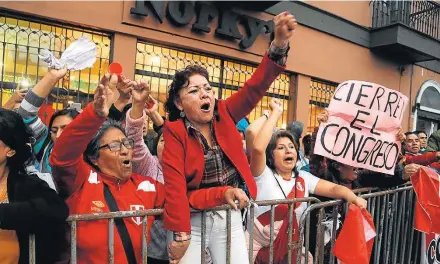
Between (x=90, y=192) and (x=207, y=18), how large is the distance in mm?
6257

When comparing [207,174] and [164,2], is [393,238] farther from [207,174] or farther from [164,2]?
[164,2]

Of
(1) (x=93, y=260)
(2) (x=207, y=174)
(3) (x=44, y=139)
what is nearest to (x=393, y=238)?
(2) (x=207, y=174)

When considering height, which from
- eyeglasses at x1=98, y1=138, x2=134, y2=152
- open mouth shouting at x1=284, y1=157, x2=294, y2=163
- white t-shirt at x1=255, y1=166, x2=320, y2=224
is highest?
eyeglasses at x1=98, y1=138, x2=134, y2=152

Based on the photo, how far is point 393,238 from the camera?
393cm

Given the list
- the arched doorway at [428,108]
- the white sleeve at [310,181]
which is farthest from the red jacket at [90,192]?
the arched doorway at [428,108]

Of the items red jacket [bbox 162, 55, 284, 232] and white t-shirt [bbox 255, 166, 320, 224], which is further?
white t-shirt [bbox 255, 166, 320, 224]

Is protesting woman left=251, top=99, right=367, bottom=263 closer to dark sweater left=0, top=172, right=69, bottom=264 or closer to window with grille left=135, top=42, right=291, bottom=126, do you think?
dark sweater left=0, top=172, right=69, bottom=264

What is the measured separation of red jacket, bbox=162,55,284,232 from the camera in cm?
→ 216

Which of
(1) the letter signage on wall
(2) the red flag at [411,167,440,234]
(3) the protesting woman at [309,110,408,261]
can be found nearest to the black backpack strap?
(3) the protesting woman at [309,110,408,261]

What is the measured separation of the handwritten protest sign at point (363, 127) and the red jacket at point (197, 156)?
4.19 ft

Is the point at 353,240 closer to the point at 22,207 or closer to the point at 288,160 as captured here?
the point at 288,160

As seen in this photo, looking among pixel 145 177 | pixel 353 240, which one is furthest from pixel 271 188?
pixel 145 177

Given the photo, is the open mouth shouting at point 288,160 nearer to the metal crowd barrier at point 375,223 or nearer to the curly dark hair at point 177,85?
the metal crowd barrier at point 375,223

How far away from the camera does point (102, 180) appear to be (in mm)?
2283
